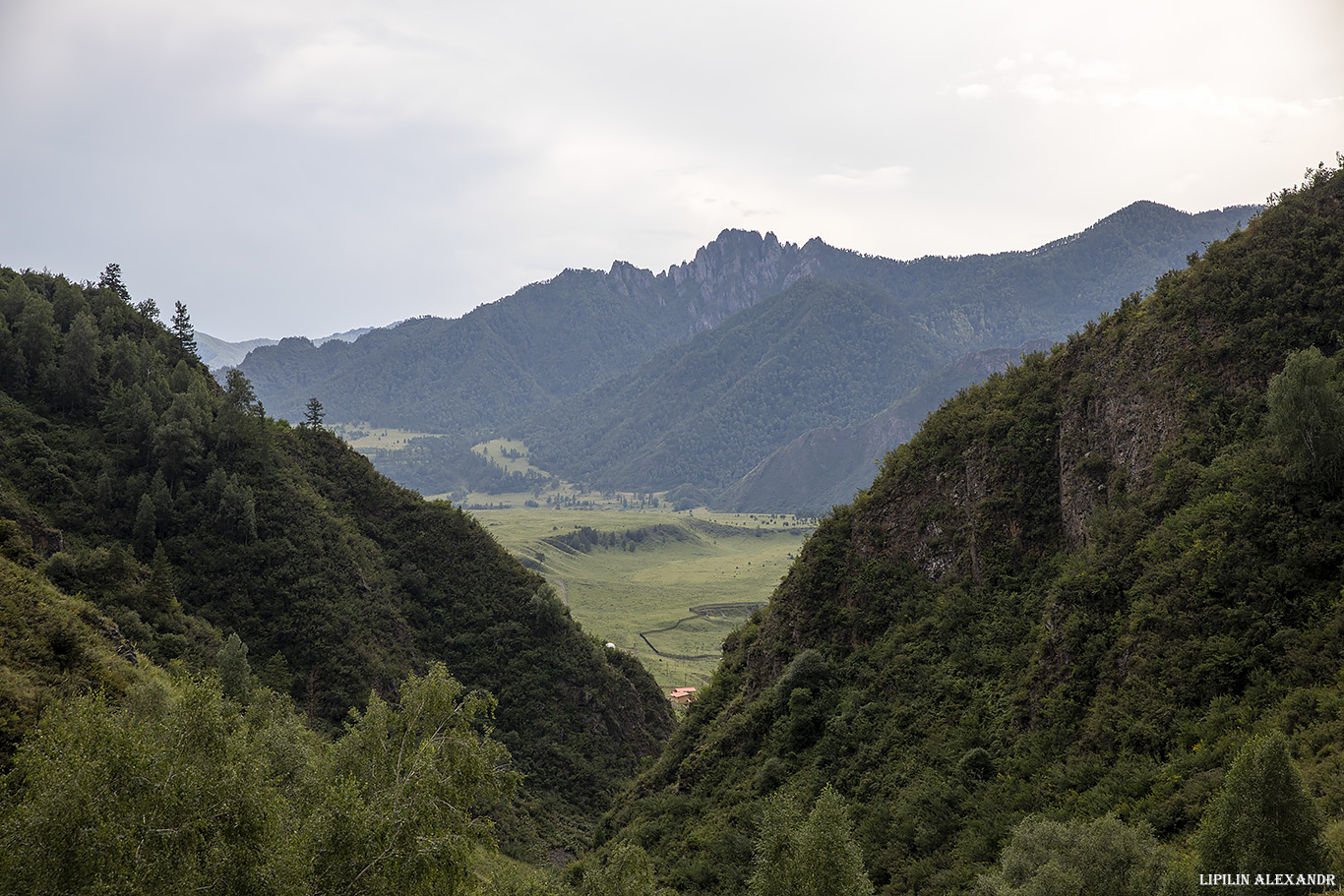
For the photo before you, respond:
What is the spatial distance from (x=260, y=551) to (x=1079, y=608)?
5727 cm

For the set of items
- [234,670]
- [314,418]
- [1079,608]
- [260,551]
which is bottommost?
[234,670]

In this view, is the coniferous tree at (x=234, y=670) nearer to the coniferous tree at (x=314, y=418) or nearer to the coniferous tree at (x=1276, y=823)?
the coniferous tree at (x=314, y=418)

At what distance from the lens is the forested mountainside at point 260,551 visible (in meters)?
51.3

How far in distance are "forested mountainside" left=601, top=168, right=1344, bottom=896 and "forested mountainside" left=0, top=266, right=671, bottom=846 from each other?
80.5 feet

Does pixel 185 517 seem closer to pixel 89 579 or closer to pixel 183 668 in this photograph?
pixel 89 579

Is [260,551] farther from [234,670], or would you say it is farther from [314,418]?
[314,418]

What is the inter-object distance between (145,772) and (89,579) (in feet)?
123

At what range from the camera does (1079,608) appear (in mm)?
25656

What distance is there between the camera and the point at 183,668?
3891 cm

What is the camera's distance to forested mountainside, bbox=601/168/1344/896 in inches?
791

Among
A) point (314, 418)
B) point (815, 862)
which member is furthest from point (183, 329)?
point (815, 862)

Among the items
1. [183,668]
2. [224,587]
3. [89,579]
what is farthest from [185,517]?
[183,668]

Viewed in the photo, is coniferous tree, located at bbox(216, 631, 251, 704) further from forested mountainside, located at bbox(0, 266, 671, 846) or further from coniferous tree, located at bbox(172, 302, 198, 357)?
coniferous tree, located at bbox(172, 302, 198, 357)

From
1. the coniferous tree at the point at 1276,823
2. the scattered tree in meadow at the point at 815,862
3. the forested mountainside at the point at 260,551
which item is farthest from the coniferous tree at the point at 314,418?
the coniferous tree at the point at 1276,823
